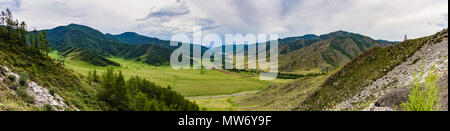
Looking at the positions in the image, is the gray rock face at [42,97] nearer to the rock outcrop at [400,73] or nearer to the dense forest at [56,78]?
the dense forest at [56,78]

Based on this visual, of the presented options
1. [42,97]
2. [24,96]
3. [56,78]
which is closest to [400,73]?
[24,96]

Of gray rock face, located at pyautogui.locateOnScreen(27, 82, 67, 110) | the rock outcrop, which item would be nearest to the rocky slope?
gray rock face, located at pyautogui.locateOnScreen(27, 82, 67, 110)

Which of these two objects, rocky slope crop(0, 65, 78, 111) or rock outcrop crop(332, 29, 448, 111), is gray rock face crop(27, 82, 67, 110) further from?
rock outcrop crop(332, 29, 448, 111)

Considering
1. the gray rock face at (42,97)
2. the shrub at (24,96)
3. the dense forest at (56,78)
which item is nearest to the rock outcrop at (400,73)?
the gray rock face at (42,97)

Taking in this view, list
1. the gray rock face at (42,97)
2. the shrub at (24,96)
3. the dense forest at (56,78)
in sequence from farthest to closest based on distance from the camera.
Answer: the dense forest at (56,78) < the gray rock face at (42,97) < the shrub at (24,96)

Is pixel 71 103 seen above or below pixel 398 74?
below

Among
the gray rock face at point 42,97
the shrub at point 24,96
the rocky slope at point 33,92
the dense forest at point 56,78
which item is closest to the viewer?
the shrub at point 24,96

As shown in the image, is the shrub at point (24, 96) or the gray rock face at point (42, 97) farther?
the gray rock face at point (42, 97)

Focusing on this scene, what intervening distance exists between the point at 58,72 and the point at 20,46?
29.4 feet
